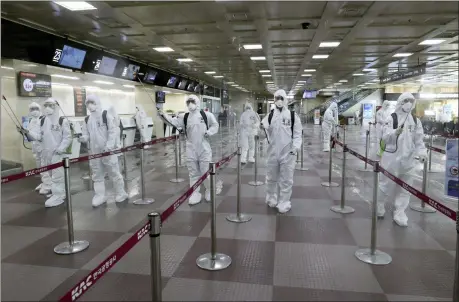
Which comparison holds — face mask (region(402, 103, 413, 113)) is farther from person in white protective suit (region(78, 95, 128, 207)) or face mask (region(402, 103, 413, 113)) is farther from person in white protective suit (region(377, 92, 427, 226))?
person in white protective suit (region(78, 95, 128, 207))

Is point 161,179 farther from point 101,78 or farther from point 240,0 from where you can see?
point 101,78

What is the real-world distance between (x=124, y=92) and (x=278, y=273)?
10961 mm

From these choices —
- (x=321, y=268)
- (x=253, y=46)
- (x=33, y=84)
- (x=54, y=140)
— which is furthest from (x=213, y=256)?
(x=253, y=46)

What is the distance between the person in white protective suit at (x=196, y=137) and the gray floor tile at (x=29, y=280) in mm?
2470

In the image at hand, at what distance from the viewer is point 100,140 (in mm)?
5496

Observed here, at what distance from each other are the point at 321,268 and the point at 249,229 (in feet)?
4.10

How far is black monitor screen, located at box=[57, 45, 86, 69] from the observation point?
8.07 meters

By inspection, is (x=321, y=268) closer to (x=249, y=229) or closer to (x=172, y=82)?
(x=249, y=229)

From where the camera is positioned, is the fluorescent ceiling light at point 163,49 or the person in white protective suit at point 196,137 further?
the fluorescent ceiling light at point 163,49

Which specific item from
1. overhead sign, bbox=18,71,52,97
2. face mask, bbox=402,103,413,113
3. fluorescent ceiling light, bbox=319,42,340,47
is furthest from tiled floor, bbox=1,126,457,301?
fluorescent ceiling light, bbox=319,42,340,47

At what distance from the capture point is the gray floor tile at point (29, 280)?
9.15ft

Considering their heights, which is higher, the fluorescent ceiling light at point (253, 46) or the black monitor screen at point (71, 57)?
the fluorescent ceiling light at point (253, 46)

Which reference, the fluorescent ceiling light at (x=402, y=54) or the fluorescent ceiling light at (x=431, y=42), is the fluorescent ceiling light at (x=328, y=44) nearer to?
the fluorescent ceiling light at (x=431, y=42)

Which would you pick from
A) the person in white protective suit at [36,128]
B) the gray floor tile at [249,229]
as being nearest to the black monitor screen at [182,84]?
the person in white protective suit at [36,128]
